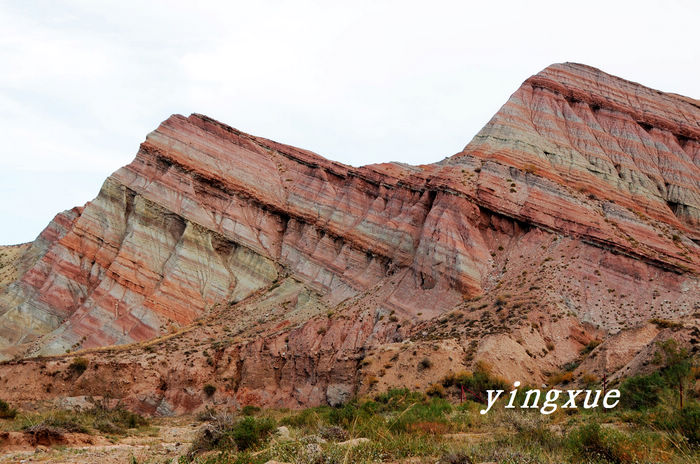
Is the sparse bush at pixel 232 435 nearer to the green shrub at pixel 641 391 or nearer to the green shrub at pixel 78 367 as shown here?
the green shrub at pixel 641 391

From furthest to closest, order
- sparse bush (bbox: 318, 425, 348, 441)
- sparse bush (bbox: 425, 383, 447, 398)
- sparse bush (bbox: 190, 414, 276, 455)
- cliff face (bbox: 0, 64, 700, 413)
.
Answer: cliff face (bbox: 0, 64, 700, 413)
sparse bush (bbox: 425, 383, 447, 398)
sparse bush (bbox: 318, 425, 348, 441)
sparse bush (bbox: 190, 414, 276, 455)

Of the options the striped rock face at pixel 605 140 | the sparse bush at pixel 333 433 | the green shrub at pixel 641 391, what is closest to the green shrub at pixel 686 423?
the green shrub at pixel 641 391

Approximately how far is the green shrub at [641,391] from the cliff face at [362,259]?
7.06 meters

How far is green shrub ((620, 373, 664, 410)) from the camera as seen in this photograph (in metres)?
19.8

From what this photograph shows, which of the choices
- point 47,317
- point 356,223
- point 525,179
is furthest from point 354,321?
point 47,317

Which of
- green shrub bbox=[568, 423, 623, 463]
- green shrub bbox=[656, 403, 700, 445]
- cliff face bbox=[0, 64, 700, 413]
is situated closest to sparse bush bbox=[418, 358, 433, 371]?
cliff face bbox=[0, 64, 700, 413]

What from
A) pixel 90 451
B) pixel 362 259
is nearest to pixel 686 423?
pixel 90 451

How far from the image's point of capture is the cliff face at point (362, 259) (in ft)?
122

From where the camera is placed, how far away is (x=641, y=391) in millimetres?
20859

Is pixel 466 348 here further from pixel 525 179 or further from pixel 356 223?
pixel 356 223

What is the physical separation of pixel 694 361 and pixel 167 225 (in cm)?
4621

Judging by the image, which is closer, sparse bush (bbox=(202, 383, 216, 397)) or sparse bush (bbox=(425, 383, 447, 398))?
sparse bush (bbox=(425, 383, 447, 398))

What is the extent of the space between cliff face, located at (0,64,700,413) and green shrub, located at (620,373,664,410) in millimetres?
7065

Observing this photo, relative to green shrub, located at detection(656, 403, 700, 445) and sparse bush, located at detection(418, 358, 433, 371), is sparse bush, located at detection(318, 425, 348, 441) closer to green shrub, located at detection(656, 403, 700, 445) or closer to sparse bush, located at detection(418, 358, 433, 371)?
green shrub, located at detection(656, 403, 700, 445)
